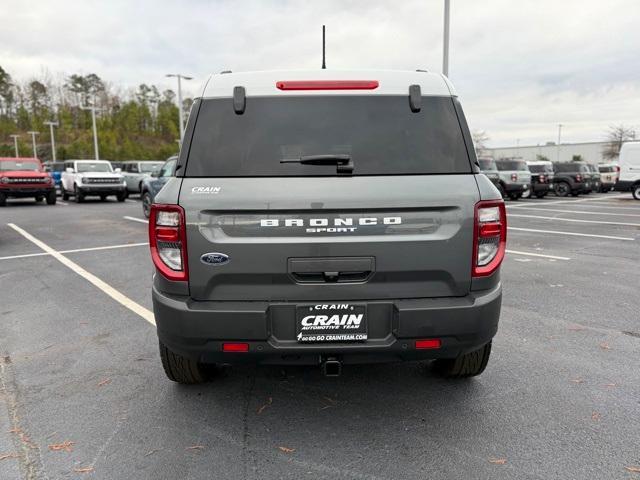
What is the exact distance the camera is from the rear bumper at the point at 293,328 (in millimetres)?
2650

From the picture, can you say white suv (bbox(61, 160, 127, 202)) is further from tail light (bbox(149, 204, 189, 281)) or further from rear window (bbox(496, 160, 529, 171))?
tail light (bbox(149, 204, 189, 281))

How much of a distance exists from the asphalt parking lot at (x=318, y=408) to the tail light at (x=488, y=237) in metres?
1.00

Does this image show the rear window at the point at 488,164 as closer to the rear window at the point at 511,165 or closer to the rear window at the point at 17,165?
the rear window at the point at 511,165

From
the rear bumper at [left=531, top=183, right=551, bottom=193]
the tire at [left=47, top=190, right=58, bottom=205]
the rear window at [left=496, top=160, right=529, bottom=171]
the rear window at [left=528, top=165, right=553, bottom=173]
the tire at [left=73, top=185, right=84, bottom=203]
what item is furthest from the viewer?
the rear window at [left=528, top=165, right=553, bottom=173]

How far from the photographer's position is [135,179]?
84.3ft

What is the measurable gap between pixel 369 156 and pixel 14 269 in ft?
23.4

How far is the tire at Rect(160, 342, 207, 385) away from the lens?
3.33 m

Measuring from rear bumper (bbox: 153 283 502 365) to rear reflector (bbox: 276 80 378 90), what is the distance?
1.24m

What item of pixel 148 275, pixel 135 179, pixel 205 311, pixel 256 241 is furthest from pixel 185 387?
pixel 135 179

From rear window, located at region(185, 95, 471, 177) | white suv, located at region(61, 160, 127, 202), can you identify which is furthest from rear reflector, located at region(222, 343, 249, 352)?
white suv, located at region(61, 160, 127, 202)

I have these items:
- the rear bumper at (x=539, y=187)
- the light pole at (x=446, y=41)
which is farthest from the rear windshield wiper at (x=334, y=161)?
the rear bumper at (x=539, y=187)

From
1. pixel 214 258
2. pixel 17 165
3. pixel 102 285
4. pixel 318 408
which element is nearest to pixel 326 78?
pixel 214 258

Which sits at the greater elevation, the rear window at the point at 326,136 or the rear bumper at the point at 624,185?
the rear window at the point at 326,136

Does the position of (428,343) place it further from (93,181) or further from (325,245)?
(93,181)
